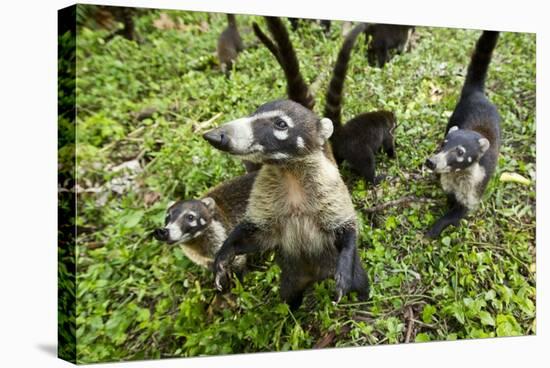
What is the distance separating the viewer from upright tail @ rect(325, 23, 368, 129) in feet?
14.5

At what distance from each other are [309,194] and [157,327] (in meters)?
1.21

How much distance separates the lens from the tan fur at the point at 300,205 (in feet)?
12.8

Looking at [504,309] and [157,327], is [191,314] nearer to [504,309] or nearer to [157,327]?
[157,327]

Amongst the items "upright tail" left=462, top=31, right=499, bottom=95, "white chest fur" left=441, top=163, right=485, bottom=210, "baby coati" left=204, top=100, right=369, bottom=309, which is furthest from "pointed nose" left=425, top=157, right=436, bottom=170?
"baby coati" left=204, top=100, right=369, bottom=309

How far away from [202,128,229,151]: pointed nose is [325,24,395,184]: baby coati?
1108mm

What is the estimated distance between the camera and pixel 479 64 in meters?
4.83

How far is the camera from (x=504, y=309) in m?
4.88

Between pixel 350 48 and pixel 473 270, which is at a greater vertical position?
pixel 350 48

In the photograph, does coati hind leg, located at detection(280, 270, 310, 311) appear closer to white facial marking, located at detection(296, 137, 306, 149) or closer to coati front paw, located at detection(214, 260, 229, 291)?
coati front paw, located at detection(214, 260, 229, 291)

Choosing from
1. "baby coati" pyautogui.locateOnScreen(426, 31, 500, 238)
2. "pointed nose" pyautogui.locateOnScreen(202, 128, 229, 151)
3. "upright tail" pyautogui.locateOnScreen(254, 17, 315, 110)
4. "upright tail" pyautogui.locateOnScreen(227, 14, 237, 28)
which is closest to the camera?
"pointed nose" pyautogui.locateOnScreen(202, 128, 229, 151)

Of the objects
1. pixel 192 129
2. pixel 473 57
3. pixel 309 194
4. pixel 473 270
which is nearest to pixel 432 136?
pixel 473 57

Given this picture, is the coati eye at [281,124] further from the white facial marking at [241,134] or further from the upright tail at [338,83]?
the upright tail at [338,83]

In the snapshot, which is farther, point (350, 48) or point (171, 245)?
point (350, 48)

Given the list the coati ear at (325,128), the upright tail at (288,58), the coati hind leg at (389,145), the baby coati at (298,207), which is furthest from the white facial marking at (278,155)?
the coati hind leg at (389,145)
